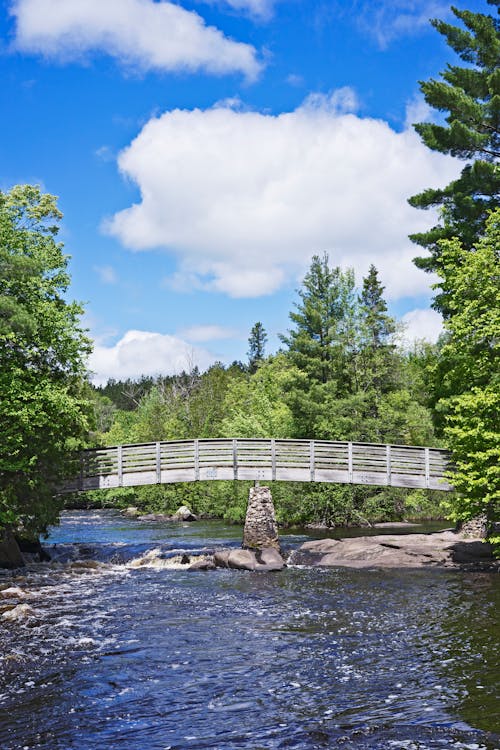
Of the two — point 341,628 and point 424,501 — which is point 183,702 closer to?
point 341,628

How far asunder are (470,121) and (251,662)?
2033 cm

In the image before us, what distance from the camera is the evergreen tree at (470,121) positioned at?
77.4 ft

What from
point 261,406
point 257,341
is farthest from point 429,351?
point 257,341

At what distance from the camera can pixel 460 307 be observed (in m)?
20.8

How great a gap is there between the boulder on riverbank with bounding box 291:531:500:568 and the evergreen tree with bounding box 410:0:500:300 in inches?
321

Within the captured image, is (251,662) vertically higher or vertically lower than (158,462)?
lower

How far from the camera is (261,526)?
80.5 ft

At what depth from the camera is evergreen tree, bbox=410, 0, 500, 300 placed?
23594 millimetres

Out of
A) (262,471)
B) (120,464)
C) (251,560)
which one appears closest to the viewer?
(251,560)

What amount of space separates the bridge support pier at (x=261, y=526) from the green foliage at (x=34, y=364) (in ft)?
21.9

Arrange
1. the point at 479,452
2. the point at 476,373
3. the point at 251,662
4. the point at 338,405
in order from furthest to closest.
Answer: the point at 338,405 → the point at 476,373 → the point at 479,452 → the point at 251,662

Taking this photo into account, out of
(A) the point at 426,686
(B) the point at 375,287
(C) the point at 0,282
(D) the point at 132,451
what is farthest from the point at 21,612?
(B) the point at 375,287

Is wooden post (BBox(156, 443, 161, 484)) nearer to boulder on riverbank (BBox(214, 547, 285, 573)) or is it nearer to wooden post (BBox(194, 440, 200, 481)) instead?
wooden post (BBox(194, 440, 200, 481))

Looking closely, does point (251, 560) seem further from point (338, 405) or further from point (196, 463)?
point (338, 405)
